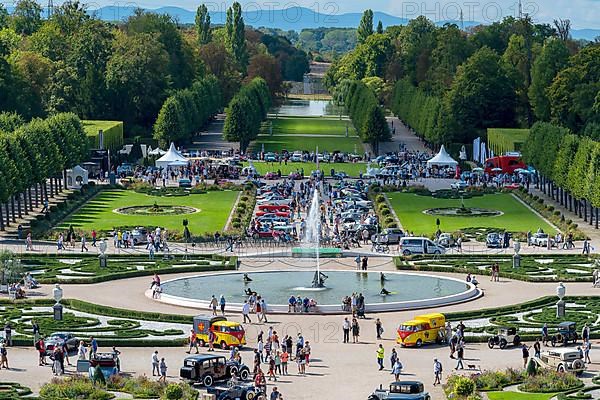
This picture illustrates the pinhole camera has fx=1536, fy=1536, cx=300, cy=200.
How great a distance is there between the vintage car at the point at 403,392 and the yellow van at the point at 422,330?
1151 centimetres

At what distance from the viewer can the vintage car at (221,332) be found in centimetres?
7038

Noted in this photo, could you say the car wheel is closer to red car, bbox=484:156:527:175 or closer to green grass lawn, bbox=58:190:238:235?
green grass lawn, bbox=58:190:238:235

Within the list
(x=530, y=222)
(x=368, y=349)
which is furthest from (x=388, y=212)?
(x=368, y=349)

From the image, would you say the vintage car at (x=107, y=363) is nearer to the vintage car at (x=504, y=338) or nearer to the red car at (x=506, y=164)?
the vintage car at (x=504, y=338)

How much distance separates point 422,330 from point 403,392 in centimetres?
1271

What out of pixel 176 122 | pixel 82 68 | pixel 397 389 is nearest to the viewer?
pixel 397 389

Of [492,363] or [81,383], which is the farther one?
[492,363]

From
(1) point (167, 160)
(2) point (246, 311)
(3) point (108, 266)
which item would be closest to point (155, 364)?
(2) point (246, 311)

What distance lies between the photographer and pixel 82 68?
196500 millimetres

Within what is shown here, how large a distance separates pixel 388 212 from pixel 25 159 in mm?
28346

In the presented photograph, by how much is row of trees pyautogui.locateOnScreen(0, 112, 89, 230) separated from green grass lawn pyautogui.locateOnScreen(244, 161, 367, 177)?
2293 centimetres

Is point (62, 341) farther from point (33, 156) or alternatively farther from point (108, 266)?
point (33, 156)

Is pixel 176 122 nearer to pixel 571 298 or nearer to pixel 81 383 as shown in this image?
pixel 571 298

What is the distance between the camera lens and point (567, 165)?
404ft
